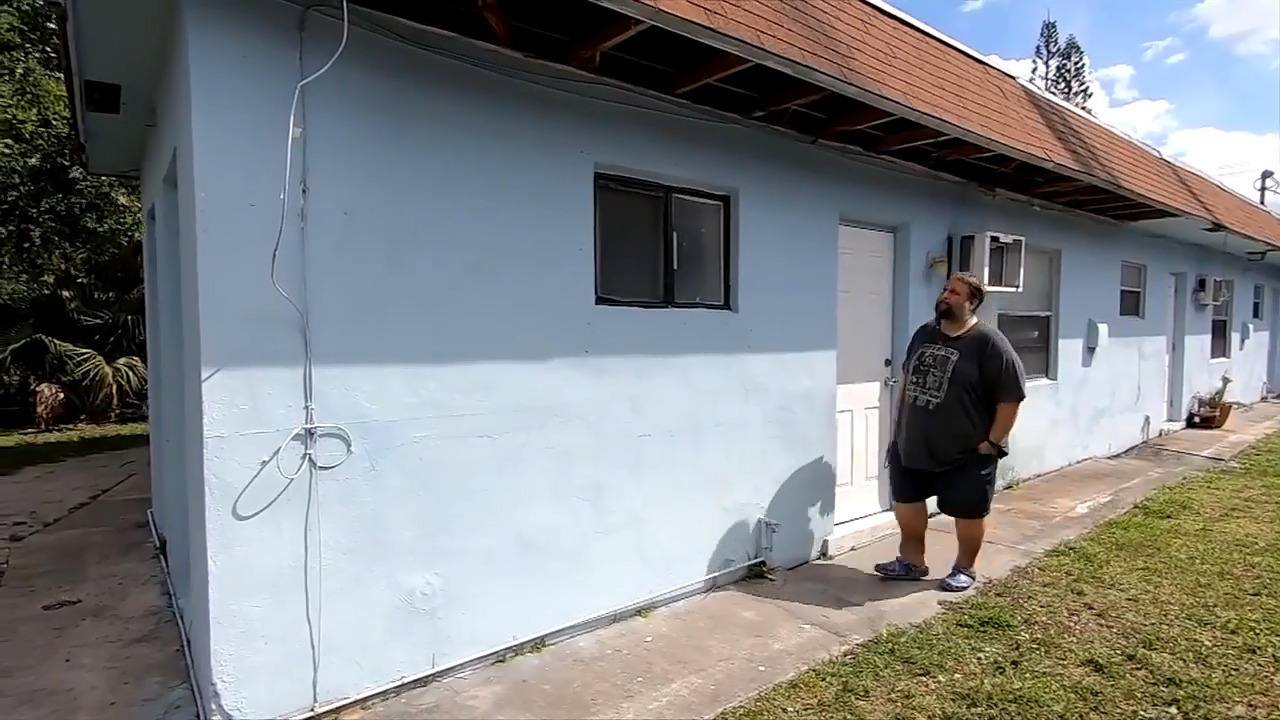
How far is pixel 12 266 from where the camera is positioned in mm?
11516

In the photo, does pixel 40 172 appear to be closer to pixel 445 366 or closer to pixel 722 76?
pixel 445 366

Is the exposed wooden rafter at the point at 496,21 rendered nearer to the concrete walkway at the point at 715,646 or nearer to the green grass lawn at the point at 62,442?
the concrete walkway at the point at 715,646

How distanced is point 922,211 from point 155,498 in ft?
21.6

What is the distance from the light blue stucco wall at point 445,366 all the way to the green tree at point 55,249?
26.9 ft

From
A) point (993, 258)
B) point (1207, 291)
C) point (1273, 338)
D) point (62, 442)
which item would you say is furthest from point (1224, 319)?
point (62, 442)

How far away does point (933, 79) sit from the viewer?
4.95 m

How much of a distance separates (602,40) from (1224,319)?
46.3 feet

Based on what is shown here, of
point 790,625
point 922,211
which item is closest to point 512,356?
point 790,625

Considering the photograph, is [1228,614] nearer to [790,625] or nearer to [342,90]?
[790,625]

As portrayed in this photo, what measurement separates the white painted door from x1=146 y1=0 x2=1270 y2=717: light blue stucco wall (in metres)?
0.64

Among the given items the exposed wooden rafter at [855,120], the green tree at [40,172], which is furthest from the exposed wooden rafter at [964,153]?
the green tree at [40,172]

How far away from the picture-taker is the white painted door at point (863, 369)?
558 centimetres

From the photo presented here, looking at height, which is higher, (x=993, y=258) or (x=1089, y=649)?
(x=993, y=258)

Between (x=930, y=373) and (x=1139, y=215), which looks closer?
(x=930, y=373)
